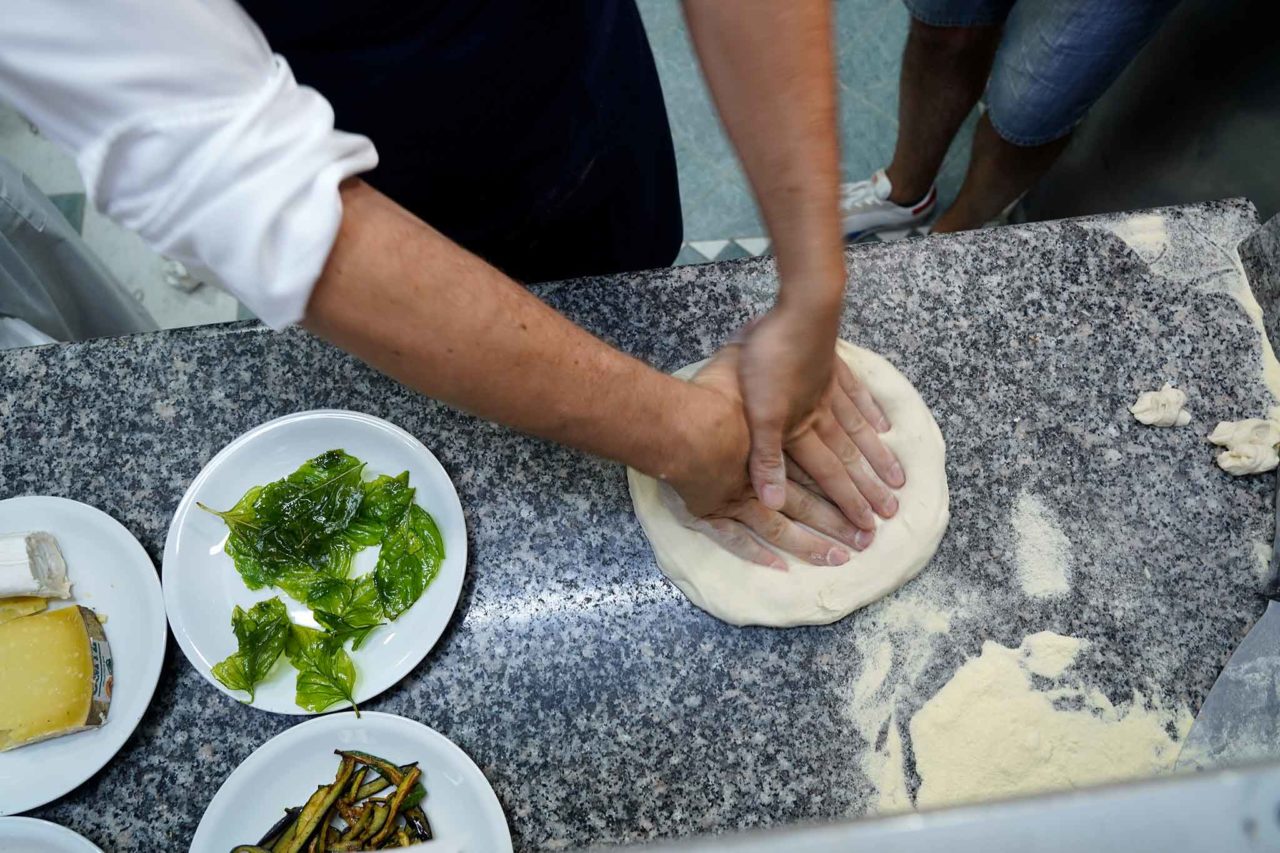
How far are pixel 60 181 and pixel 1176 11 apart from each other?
2.65m

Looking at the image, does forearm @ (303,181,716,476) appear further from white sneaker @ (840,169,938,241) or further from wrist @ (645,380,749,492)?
white sneaker @ (840,169,938,241)

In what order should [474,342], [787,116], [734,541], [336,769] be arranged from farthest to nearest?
[734,541] < [336,769] < [787,116] < [474,342]

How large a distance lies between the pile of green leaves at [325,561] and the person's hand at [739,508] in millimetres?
297

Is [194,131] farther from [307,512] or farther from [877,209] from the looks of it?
[877,209]

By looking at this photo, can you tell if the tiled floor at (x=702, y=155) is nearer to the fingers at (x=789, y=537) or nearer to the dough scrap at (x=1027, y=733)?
the fingers at (x=789, y=537)

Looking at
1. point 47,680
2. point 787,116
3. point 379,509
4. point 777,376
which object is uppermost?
point 787,116

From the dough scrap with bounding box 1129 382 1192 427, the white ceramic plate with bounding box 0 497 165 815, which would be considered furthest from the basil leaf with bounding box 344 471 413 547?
the dough scrap with bounding box 1129 382 1192 427

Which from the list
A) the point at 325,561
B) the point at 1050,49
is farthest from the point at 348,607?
the point at 1050,49

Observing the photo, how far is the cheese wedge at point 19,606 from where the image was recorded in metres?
0.90

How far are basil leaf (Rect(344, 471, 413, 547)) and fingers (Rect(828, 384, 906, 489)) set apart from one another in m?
0.52

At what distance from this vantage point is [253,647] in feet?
2.93

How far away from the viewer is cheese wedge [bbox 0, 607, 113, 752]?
2.84ft

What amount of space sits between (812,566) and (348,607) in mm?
529

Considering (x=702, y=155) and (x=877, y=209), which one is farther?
(x=702, y=155)
